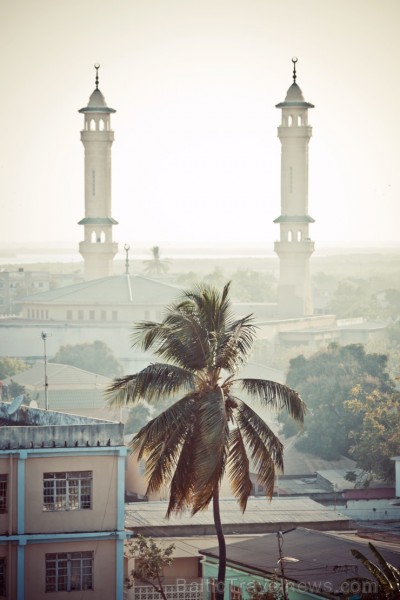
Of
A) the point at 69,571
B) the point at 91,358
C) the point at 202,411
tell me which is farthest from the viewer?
the point at 91,358

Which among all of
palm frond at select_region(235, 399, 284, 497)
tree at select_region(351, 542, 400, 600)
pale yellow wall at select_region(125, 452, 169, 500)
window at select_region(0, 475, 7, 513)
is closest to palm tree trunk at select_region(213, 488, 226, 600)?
palm frond at select_region(235, 399, 284, 497)

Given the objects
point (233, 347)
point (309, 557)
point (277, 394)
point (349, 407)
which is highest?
point (233, 347)

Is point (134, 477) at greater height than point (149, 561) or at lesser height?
greater

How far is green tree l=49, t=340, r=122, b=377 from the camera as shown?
9819 centimetres

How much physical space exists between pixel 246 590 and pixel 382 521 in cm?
1686

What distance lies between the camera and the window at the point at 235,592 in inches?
1141

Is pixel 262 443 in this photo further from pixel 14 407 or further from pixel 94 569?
pixel 14 407

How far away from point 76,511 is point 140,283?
99.4 meters

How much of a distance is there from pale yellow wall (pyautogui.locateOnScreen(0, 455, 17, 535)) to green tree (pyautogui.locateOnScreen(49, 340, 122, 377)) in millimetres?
69593

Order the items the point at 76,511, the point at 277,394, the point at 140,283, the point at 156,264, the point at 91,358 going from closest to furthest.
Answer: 1. the point at 76,511
2. the point at 277,394
3. the point at 91,358
4. the point at 140,283
5. the point at 156,264

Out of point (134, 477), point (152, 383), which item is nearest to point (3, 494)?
point (152, 383)

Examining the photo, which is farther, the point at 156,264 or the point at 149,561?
the point at 156,264

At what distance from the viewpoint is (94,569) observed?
1089 inches

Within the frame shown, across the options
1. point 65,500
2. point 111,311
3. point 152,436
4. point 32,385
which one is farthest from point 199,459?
point 111,311
